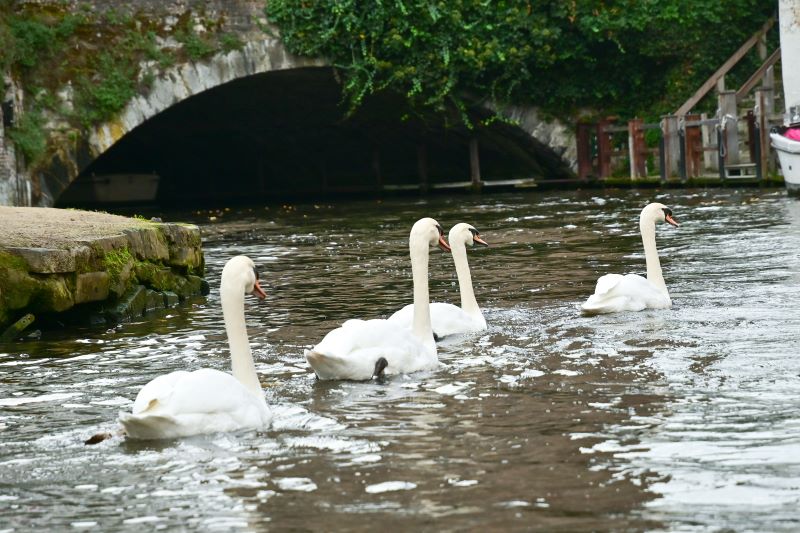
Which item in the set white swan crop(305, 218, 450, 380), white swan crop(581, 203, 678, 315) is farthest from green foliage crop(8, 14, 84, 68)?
white swan crop(305, 218, 450, 380)

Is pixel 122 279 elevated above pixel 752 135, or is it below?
below

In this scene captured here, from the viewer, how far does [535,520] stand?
4.48 m

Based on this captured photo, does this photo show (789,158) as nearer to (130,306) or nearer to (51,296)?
(130,306)

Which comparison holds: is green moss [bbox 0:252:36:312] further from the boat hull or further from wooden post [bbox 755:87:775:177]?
wooden post [bbox 755:87:775:177]

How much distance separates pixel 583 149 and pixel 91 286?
16906 millimetres

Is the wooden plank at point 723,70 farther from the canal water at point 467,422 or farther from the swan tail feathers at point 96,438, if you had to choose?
the swan tail feathers at point 96,438

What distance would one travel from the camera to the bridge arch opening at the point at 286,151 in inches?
1095

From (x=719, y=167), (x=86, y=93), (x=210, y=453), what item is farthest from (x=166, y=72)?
(x=210, y=453)

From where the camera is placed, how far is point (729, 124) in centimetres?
2212

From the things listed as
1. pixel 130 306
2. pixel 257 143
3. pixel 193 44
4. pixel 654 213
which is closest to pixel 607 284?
pixel 654 213

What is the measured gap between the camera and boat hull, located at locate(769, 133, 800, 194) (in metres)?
18.6

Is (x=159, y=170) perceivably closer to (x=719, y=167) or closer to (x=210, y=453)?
(x=719, y=167)

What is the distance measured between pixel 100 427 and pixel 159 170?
28.2 metres

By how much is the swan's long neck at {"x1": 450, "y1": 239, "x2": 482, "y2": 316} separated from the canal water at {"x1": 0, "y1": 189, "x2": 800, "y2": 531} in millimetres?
178
